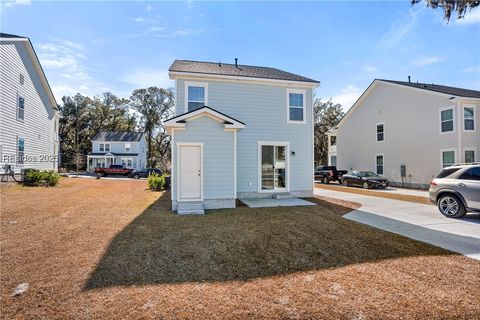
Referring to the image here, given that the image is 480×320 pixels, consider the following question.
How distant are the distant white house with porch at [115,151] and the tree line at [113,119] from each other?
432 centimetres

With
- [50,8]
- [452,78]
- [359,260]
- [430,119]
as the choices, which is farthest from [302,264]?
[452,78]

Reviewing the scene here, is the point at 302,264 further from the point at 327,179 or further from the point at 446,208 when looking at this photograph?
the point at 327,179

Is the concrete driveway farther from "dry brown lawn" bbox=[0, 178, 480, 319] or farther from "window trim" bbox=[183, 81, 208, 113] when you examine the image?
"window trim" bbox=[183, 81, 208, 113]

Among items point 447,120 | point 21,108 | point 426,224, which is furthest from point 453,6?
point 21,108

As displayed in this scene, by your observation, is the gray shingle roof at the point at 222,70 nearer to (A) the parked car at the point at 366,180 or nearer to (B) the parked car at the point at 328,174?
(A) the parked car at the point at 366,180

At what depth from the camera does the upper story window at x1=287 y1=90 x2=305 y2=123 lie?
1227cm

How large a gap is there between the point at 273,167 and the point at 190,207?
484cm

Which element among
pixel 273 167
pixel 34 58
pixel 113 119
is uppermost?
pixel 113 119

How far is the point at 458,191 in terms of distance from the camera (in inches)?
306

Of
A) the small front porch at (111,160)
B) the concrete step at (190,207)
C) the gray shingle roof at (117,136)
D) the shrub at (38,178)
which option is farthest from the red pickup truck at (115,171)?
the concrete step at (190,207)

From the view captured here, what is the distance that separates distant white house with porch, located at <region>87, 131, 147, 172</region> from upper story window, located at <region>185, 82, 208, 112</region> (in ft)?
103

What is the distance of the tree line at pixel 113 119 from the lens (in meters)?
44.0

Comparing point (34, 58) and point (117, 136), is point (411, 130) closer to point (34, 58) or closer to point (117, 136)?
point (34, 58)

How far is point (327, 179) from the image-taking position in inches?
877
